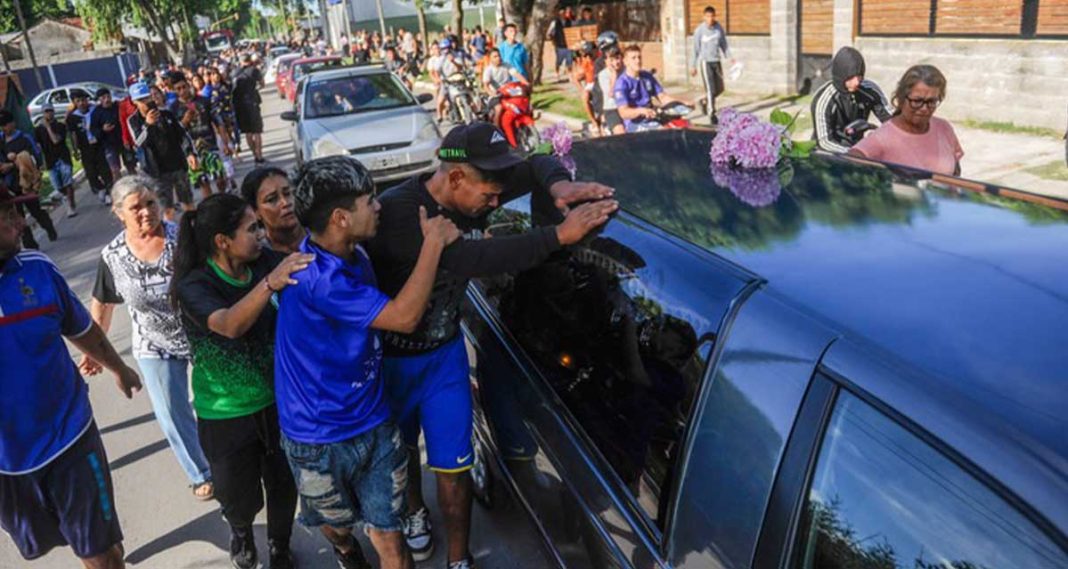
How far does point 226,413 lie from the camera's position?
3234mm

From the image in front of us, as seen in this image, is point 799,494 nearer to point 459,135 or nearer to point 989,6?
point 459,135

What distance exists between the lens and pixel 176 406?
4016mm

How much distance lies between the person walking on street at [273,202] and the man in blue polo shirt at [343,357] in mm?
853

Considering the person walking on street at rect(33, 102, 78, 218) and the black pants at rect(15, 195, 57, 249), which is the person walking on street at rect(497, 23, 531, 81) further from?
the black pants at rect(15, 195, 57, 249)

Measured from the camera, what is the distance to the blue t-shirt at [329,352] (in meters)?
2.55

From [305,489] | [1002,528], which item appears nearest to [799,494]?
[1002,528]

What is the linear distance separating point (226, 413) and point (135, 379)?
2.14ft

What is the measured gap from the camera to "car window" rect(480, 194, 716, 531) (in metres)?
2.06

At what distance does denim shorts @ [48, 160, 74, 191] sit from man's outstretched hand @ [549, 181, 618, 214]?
39.4 feet

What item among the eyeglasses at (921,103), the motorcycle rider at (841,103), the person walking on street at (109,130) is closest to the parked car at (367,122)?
the person walking on street at (109,130)

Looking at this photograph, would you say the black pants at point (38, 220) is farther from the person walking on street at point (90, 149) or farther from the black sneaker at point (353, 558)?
the black sneaker at point (353, 558)

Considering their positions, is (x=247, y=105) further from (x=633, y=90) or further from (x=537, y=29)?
(x=537, y=29)

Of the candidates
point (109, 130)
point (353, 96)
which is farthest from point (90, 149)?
point (353, 96)

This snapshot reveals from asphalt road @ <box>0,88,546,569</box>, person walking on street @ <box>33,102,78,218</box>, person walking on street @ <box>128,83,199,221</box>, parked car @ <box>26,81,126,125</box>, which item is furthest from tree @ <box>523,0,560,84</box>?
asphalt road @ <box>0,88,546,569</box>
